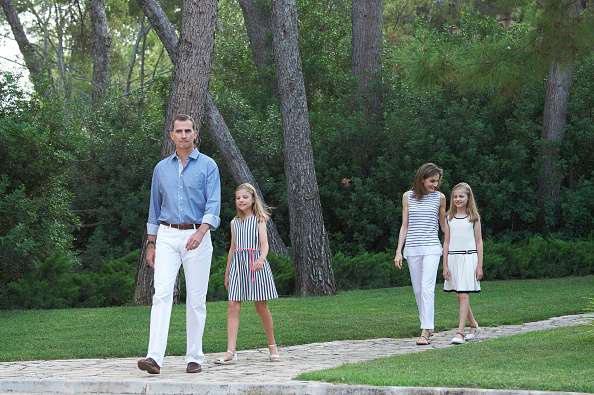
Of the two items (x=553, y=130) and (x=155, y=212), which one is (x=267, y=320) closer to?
(x=155, y=212)

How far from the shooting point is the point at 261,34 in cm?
2294

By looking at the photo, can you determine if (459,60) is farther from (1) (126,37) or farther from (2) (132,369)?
(1) (126,37)

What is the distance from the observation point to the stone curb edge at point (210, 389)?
16.0 feet

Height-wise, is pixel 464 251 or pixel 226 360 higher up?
pixel 464 251

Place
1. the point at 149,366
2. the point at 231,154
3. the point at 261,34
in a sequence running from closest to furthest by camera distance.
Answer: the point at 149,366, the point at 231,154, the point at 261,34

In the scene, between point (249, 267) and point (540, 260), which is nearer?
point (249, 267)

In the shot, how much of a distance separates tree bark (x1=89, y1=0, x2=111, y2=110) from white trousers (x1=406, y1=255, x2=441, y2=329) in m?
17.9

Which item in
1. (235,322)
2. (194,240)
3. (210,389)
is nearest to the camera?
(210,389)

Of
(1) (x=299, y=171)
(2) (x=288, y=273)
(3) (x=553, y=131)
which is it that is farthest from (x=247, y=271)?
(3) (x=553, y=131)

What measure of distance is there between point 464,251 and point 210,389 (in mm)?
4240

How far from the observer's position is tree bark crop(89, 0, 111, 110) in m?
24.0

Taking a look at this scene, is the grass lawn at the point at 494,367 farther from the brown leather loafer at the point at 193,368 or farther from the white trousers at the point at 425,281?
the brown leather loafer at the point at 193,368

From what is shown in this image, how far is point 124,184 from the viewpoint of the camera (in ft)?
64.6

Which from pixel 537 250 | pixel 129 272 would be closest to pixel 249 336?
pixel 129 272
